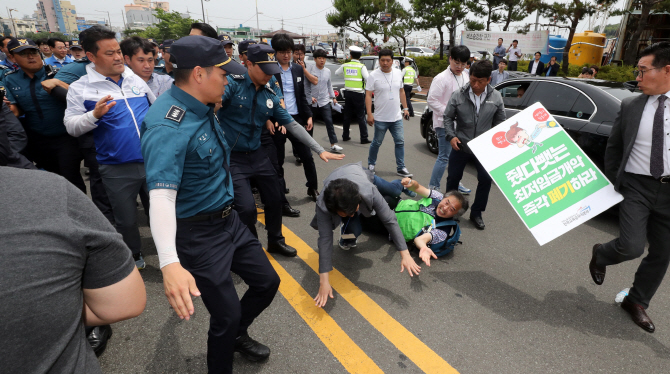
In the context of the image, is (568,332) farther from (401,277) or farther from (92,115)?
(92,115)

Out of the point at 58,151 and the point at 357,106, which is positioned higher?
the point at 58,151

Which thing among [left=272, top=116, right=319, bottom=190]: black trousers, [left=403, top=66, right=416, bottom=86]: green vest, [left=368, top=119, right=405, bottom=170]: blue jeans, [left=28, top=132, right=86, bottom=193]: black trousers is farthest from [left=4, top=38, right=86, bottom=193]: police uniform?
[left=403, top=66, right=416, bottom=86]: green vest

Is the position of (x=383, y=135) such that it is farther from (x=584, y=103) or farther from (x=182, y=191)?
(x=182, y=191)

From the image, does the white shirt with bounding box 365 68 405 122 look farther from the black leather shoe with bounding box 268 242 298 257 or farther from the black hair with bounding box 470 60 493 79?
the black leather shoe with bounding box 268 242 298 257

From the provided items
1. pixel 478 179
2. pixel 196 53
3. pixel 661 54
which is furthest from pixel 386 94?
pixel 196 53

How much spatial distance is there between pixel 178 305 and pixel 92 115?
189 cm

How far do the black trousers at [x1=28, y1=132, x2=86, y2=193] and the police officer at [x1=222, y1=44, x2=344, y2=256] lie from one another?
1.89m

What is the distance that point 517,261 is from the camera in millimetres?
3422

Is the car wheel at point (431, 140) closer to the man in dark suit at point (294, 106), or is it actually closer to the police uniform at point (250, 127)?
the man in dark suit at point (294, 106)

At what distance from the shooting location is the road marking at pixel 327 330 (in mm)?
2277

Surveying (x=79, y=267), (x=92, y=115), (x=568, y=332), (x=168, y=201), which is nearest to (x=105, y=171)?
(x=92, y=115)

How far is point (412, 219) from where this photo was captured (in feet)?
A: 11.4

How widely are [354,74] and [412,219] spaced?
14.4 ft

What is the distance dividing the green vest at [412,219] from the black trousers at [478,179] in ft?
2.37
